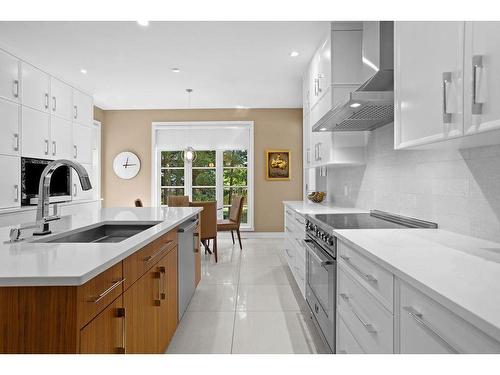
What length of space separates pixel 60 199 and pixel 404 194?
14.3 ft

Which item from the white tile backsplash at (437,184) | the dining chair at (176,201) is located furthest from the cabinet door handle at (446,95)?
the dining chair at (176,201)

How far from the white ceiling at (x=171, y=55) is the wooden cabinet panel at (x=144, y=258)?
2304 mm

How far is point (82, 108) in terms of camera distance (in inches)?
207

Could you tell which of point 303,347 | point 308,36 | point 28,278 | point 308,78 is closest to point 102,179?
point 308,78

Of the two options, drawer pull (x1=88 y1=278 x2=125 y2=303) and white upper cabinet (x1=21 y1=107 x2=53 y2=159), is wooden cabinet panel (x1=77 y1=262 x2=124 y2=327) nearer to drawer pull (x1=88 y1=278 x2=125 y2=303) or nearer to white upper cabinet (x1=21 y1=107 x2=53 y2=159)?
drawer pull (x1=88 y1=278 x2=125 y2=303)

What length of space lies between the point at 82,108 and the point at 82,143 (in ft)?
1.79

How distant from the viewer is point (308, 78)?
447 cm

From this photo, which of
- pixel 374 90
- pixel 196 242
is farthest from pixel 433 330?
pixel 196 242

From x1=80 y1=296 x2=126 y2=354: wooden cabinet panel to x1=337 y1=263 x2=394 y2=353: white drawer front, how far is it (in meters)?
1.00

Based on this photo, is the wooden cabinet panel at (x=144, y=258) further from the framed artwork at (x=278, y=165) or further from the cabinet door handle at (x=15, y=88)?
the framed artwork at (x=278, y=165)

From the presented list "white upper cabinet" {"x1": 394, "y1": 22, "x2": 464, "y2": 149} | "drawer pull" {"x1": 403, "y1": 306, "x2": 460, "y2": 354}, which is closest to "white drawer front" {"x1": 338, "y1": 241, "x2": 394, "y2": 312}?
"drawer pull" {"x1": 403, "y1": 306, "x2": 460, "y2": 354}

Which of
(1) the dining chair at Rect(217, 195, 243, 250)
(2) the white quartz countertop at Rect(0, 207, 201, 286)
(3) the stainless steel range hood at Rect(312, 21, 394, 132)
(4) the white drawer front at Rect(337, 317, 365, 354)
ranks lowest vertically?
(4) the white drawer front at Rect(337, 317, 365, 354)

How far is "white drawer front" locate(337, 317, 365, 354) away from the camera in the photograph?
61.7 inches

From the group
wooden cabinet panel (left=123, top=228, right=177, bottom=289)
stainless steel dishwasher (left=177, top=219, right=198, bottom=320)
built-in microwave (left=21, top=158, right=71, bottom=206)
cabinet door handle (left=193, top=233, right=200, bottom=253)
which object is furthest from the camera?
built-in microwave (left=21, top=158, right=71, bottom=206)
